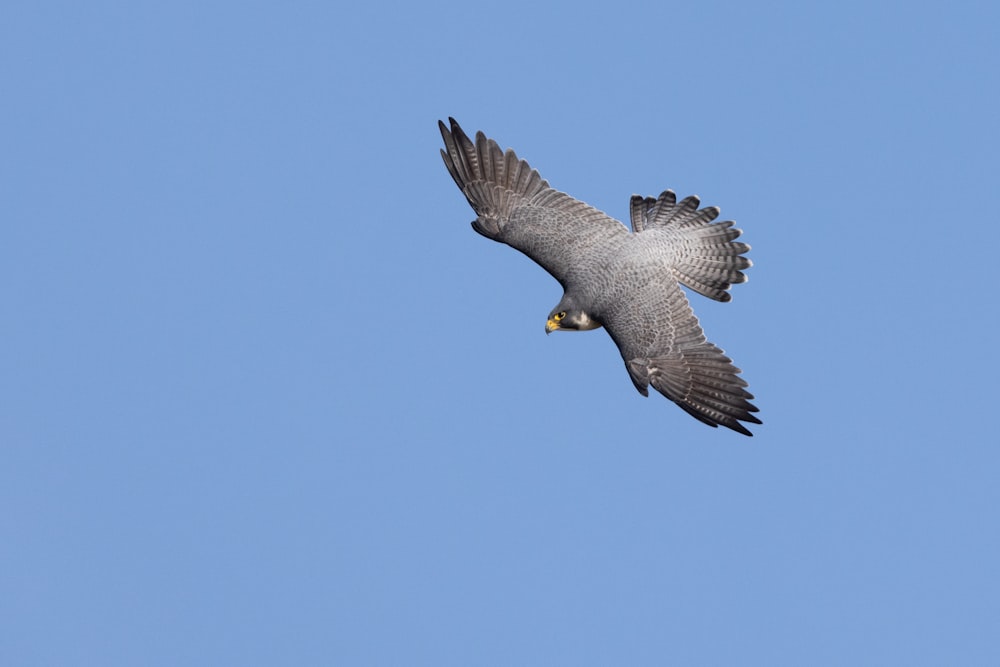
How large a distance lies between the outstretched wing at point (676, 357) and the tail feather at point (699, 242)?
66cm

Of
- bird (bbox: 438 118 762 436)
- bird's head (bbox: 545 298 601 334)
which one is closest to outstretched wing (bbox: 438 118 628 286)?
bird (bbox: 438 118 762 436)

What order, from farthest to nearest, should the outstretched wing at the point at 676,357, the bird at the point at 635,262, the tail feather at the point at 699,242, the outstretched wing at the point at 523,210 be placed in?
the outstretched wing at the point at 523,210 → the tail feather at the point at 699,242 → the bird at the point at 635,262 → the outstretched wing at the point at 676,357

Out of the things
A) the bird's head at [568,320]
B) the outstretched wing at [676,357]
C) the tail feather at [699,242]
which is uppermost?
the tail feather at [699,242]

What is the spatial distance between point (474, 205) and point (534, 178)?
1118 millimetres

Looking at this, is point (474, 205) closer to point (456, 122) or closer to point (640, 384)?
point (456, 122)

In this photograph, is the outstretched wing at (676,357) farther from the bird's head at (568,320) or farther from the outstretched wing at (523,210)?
the outstretched wing at (523,210)

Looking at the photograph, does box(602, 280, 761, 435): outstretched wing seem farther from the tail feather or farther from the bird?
the tail feather

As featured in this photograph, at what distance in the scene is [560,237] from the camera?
2430 cm

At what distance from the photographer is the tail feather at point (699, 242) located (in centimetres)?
2348

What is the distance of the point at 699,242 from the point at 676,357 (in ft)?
7.75

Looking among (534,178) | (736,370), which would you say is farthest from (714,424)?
(534,178)

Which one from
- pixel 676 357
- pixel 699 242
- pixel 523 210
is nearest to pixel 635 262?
pixel 699 242

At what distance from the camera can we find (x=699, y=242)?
78.0 feet

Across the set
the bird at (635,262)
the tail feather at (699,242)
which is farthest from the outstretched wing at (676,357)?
the tail feather at (699,242)
